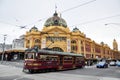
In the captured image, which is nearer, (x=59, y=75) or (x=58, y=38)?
(x=59, y=75)

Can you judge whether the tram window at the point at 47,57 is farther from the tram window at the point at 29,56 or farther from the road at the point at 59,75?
the road at the point at 59,75

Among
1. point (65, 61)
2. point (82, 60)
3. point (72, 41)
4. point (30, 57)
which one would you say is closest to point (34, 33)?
point (72, 41)

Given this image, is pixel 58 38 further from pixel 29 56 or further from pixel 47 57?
pixel 29 56

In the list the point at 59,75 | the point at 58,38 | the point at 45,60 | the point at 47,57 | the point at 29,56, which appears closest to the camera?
the point at 59,75

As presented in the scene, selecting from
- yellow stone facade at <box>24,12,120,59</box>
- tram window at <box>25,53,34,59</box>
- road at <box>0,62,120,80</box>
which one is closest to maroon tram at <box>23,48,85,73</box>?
tram window at <box>25,53,34,59</box>

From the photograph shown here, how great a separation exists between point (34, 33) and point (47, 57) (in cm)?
4650

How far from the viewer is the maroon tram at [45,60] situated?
2248 cm

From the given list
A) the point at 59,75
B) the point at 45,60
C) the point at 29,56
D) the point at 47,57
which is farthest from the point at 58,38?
the point at 59,75

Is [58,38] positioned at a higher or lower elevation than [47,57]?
higher

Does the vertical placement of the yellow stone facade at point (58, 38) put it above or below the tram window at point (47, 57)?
above

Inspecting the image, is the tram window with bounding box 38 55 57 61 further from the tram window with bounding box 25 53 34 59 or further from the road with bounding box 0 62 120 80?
the road with bounding box 0 62 120 80

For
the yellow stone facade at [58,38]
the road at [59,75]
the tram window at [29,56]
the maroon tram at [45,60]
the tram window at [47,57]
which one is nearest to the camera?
the road at [59,75]

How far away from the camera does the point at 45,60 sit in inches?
949

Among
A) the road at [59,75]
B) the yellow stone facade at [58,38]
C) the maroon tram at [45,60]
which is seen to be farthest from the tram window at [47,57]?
the yellow stone facade at [58,38]
